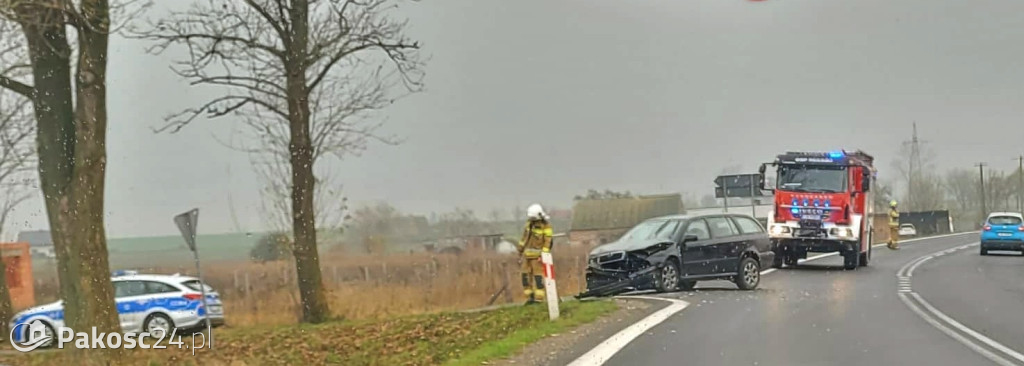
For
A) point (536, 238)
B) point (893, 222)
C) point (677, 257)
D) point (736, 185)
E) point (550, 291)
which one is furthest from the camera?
point (893, 222)

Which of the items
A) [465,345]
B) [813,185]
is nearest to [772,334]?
[465,345]

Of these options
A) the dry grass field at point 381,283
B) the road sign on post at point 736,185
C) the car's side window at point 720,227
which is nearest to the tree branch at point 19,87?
the dry grass field at point 381,283

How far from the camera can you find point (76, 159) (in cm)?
1014

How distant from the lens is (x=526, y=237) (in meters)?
14.3

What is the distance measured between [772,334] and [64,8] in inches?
340

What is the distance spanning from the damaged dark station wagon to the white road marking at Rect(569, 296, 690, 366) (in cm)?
184

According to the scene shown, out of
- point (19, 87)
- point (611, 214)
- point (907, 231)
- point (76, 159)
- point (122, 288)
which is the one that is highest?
point (19, 87)

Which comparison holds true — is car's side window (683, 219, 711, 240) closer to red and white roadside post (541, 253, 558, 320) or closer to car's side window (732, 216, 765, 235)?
car's side window (732, 216, 765, 235)

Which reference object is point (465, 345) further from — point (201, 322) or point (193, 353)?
point (201, 322)

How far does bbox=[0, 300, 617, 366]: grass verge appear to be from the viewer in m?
10.8

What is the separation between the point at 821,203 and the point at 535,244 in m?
13.1

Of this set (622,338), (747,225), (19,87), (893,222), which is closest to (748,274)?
(747,225)

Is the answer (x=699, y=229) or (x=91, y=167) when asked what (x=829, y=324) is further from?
(x=91, y=167)

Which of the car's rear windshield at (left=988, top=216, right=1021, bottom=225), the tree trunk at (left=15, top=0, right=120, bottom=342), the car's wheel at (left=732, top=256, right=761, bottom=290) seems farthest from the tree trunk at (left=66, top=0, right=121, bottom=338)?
the car's rear windshield at (left=988, top=216, right=1021, bottom=225)
